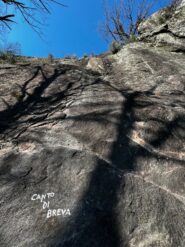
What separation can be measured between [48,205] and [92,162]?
664mm

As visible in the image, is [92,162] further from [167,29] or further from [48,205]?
[167,29]

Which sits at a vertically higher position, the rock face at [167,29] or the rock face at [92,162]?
the rock face at [167,29]

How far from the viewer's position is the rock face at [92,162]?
2.41 m

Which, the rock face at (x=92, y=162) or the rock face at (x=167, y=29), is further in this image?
the rock face at (x=167, y=29)

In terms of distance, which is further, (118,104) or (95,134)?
(118,104)

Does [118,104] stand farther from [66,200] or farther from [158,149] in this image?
[66,200]

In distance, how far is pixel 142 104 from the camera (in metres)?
3.96

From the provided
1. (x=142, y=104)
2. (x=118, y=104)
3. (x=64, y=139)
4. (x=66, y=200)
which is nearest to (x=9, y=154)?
(x=64, y=139)

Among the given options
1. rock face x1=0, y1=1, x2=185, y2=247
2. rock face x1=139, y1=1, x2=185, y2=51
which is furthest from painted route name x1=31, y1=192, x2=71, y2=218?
rock face x1=139, y1=1, x2=185, y2=51

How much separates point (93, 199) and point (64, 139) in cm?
94

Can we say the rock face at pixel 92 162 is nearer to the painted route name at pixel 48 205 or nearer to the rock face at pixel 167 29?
the painted route name at pixel 48 205

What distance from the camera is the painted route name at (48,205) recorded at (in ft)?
8.21

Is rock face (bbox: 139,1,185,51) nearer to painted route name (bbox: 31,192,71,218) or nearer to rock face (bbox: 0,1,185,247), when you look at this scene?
rock face (bbox: 0,1,185,247)

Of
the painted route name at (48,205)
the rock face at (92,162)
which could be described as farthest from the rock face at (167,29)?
the painted route name at (48,205)
